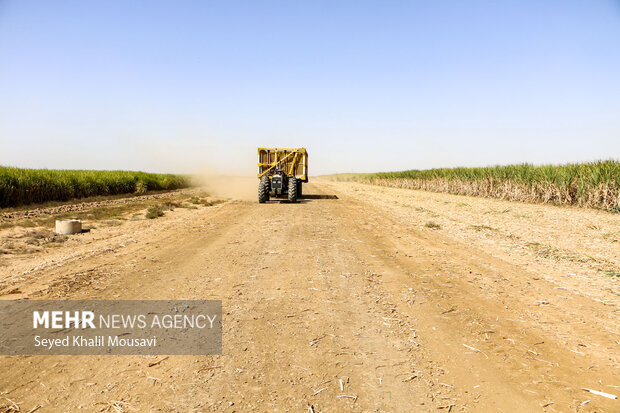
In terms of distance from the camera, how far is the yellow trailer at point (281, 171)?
20812 mm

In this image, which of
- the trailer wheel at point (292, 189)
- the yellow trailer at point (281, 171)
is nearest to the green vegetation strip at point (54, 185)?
the yellow trailer at point (281, 171)

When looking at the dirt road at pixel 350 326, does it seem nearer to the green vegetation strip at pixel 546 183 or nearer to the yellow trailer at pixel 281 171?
the yellow trailer at pixel 281 171

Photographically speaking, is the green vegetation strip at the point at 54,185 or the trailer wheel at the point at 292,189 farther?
the trailer wheel at the point at 292,189

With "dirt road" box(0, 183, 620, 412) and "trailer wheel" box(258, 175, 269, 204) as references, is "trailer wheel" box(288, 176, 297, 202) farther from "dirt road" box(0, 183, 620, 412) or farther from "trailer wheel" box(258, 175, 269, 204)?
"dirt road" box(0, 183, 620, 412)

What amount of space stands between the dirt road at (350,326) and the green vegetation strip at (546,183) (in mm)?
12375

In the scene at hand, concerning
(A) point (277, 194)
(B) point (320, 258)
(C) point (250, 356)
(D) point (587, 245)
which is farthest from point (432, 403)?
(A) point (277, 194)

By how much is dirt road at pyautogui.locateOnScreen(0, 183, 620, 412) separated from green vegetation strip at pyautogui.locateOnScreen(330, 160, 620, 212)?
40.6 ft

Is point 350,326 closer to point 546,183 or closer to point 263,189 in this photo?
point 263,189

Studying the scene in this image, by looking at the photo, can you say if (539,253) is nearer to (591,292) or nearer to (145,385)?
(591,292)

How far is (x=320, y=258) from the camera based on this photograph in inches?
299

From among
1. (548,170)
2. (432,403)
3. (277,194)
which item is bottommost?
(432,403)

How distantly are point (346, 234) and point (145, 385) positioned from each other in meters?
7.84

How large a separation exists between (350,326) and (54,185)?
75.7 ft

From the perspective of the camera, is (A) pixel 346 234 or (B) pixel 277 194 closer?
(A) pixel 346 234
